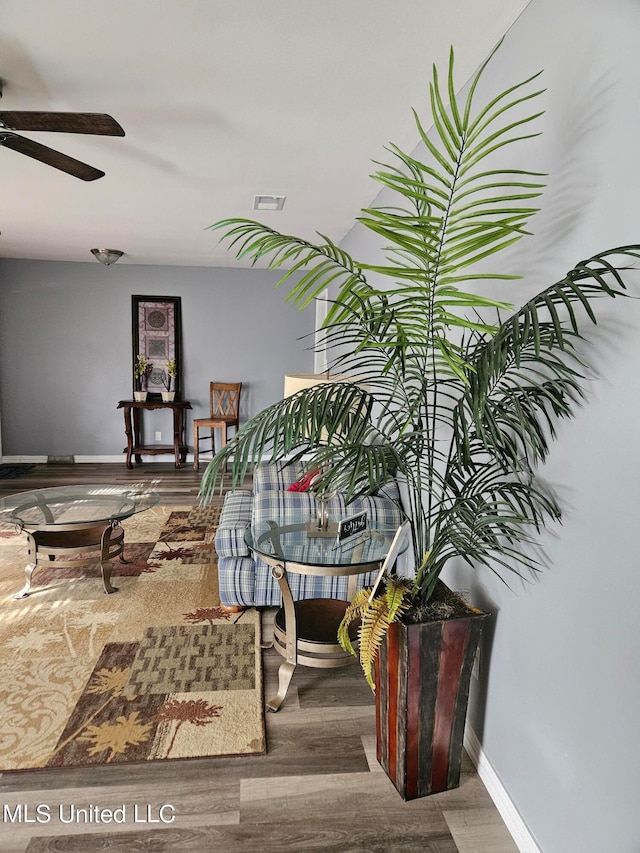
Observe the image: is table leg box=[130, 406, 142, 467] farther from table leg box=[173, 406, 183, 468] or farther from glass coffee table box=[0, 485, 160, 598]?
glass coffee table box=[0, 485, 160, 598]

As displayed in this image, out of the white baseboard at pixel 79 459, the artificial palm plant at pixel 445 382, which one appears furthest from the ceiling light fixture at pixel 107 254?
the artificial palm plant at pixel 445 382

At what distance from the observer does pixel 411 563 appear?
3.22 metres

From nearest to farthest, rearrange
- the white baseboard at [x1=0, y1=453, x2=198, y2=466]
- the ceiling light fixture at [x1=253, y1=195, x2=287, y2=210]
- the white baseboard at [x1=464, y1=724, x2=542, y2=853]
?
the white baseboard at [x1=464, y1=724, x2=542, y2=853], the ceiling light fixture at [x1=253, y1=195, x2=287, y2=210], the white baseboard at [x1=0, y1=453, x2=198, y2=466]

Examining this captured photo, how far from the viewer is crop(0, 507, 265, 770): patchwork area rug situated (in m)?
2.16

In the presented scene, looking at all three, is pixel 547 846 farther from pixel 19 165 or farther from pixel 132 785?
pixel 19 165

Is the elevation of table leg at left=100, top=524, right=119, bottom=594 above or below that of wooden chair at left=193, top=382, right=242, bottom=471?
below

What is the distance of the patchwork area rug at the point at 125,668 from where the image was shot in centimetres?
216

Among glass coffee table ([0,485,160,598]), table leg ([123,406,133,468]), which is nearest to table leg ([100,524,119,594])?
glass coffee table ([0,485,160,598])

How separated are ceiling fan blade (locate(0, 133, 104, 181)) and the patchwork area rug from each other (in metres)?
2.25

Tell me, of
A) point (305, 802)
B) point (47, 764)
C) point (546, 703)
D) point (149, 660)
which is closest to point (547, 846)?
point (546, 703)

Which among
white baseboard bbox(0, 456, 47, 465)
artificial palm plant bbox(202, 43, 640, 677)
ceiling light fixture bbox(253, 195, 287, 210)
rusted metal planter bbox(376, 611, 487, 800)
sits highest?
ceiling light fixture bbox(253, 195, 287, 210)

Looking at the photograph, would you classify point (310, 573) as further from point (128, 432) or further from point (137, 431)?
point (137, 431)

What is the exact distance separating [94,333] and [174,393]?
4.03 ft

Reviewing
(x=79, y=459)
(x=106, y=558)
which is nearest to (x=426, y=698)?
(x=106, y=558)
